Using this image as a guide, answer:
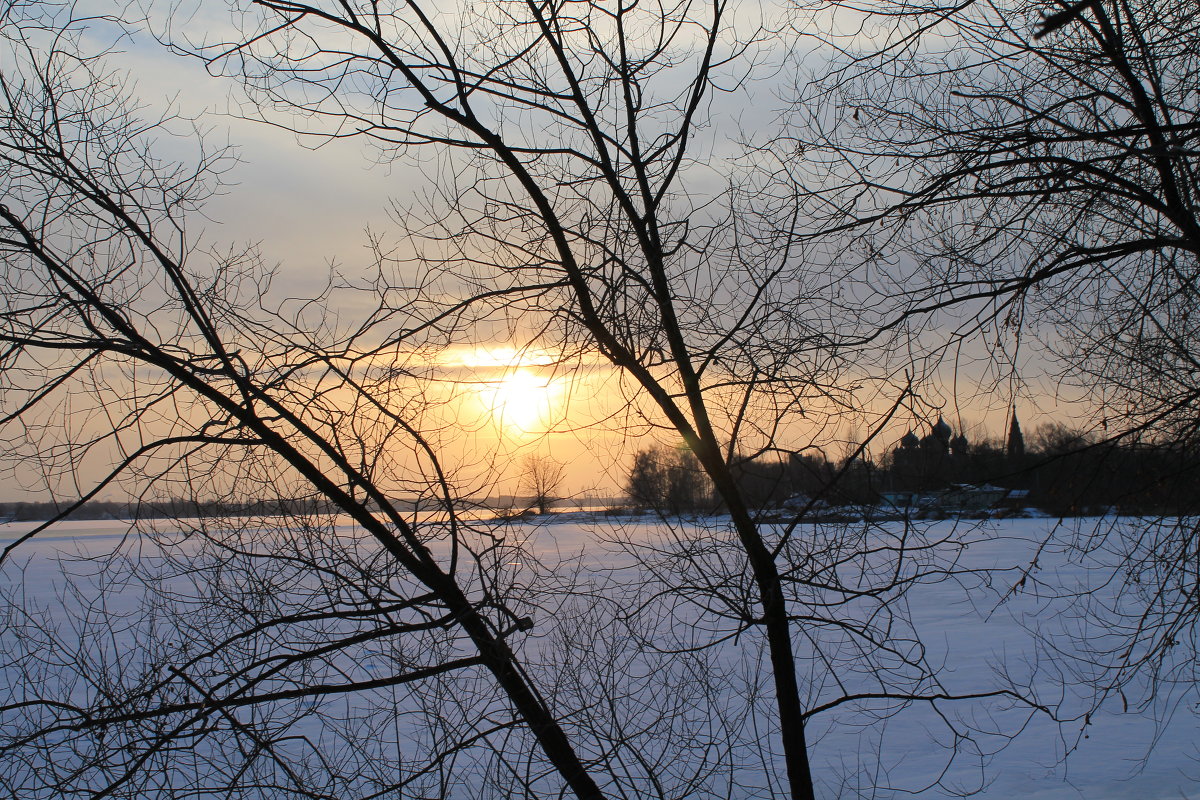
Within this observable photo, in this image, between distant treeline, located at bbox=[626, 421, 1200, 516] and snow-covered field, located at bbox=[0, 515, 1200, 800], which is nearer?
distant treeline, located at bbox=[626, 421, 1200, 516]

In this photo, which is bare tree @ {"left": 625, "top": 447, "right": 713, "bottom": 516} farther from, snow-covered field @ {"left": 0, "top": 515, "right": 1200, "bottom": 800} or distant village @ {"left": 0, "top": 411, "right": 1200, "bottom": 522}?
snow-covered field @ {"left": 0, "top": 515, "right": 1200, "bottom": 800}

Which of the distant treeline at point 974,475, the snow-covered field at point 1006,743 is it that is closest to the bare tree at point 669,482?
the distant treeline at point 974,475

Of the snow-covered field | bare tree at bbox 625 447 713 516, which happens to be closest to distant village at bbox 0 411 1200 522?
bare tree at bbox 625 447 713 516

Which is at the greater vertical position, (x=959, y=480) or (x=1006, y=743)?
(x=959, y=480)

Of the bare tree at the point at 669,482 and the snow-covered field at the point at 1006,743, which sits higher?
the bare tree at the point at 669,482

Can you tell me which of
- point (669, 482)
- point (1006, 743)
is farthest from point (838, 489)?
point (1006, 743)

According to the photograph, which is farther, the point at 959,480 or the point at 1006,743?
the point at 1006,743

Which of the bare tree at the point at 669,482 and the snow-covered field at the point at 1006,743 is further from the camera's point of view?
the snow-covered field at the point at 1006,743

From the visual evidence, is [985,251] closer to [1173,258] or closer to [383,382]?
[1173,258]

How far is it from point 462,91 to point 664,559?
2157 millimetres

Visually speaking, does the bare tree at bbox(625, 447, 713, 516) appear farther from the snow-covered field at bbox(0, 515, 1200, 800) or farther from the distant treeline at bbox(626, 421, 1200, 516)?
the snow-covered field at bbox(0, 515, 1200, 800)

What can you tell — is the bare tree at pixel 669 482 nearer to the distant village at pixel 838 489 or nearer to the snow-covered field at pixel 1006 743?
the distant village at pixel 838 489

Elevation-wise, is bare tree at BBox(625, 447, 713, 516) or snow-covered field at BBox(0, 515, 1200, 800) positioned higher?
bare tree at BBox(625, 447, 713, 516)

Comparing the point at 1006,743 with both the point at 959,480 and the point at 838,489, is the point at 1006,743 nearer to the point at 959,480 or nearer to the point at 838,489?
the point at 959,480
